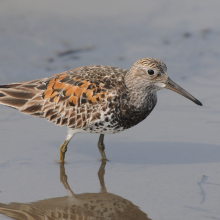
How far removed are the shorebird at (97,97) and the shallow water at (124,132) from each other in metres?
0.71

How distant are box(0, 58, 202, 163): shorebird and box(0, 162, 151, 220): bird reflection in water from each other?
1.45 m

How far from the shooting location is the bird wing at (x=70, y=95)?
8.17m

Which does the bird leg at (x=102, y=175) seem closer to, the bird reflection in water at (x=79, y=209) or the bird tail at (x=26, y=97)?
the bird reflection in water at (x=79, y=209)

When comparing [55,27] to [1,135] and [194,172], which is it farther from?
[194,172]

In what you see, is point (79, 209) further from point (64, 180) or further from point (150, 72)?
point (150, 72)

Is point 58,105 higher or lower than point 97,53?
lower

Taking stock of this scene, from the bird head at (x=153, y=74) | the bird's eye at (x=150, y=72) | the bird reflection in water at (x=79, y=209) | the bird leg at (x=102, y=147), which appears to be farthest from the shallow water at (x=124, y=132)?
the bird's eye at (x=150, y=72)

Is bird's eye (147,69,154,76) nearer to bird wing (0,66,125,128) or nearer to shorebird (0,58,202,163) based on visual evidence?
shorebird (0,58,202,163)

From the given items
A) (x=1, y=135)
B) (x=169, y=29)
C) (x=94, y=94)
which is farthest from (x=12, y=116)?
(x=169, y=29)

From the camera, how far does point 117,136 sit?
377 inches

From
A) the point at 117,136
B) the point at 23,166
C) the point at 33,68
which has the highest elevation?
the point at 33,68

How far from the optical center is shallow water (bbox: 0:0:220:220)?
7.08 meters

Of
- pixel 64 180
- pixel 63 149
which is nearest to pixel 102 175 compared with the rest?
pixel 64 180

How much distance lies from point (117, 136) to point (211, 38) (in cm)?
609
